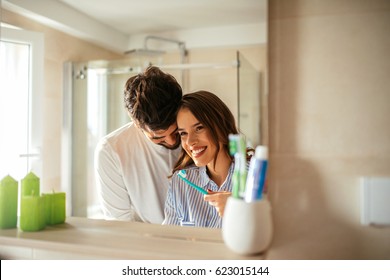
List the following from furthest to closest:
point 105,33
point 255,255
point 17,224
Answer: point 105,33 < point 17,224 < point 255,255

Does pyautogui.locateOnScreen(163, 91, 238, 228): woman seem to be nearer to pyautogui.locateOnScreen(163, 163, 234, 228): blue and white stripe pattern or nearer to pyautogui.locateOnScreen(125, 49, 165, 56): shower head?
pyautogui.locateOnScreen(163, 163, 234, 228): blue and white stripe pattern

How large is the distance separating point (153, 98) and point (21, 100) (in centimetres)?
43

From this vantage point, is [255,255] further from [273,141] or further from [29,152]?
[29,152]

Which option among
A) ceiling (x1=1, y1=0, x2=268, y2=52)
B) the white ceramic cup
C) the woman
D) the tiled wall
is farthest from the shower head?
the white ceramic cup

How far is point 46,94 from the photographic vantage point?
1.07m

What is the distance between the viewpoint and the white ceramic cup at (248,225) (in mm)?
542

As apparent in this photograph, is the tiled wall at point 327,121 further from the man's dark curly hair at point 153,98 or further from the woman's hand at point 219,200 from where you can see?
the man's dark curly hair at point 153,98

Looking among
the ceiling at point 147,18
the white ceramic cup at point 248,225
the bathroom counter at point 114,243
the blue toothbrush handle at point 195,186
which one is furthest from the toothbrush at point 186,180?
the ceiling at point 147,18

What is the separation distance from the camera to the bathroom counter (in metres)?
0.61

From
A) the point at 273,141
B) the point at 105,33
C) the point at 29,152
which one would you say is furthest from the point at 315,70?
the point at 29,152

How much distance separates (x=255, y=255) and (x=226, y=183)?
26 cm

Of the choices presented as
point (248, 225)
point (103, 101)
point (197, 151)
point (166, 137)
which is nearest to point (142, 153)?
point (166, 137)

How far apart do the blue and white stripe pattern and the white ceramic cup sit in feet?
0.68
